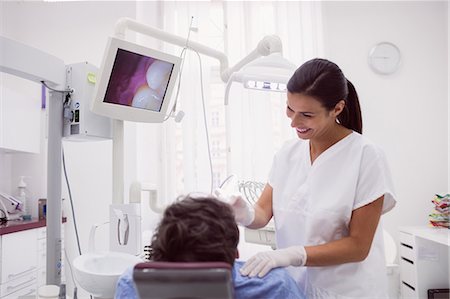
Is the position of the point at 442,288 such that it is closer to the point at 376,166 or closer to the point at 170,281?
the point at 376,166

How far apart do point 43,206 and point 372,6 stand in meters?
3.00

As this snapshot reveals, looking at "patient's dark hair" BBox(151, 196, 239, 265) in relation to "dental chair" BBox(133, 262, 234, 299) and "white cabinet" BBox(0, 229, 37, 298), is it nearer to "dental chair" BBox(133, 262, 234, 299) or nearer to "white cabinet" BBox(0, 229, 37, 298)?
"dental chair" BBox(133, 262, 234, 299)

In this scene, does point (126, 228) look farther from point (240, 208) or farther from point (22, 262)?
point (22, 262)

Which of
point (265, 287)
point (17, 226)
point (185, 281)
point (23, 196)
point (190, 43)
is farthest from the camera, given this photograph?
point (23, 196)

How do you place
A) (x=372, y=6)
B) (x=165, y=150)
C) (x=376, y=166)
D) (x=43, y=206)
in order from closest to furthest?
(x=376, y=166)
(x=43, y=206)
(x=165, y=150)
(x=372, y=6)

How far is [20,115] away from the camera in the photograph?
104 inches

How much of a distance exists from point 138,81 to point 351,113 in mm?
830

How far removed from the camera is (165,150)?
2.84 metres

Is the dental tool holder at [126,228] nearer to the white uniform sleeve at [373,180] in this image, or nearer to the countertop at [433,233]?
the white uniform sleeve at [373,180]

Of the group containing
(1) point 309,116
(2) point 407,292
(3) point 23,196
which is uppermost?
(1) point 309,116

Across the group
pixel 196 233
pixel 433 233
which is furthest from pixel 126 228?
pixel 433 233

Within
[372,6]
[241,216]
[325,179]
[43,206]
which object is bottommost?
[43,206]

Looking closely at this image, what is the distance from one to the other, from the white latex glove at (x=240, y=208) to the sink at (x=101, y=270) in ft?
1.54

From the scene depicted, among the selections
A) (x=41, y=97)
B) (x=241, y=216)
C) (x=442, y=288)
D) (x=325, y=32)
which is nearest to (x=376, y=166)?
(x=241, y=216)
